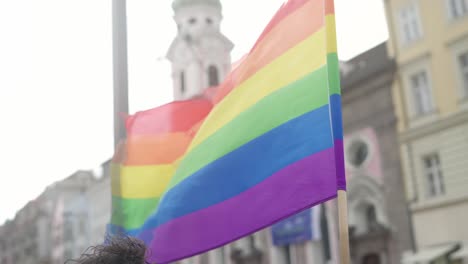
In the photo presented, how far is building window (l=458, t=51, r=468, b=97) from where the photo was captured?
21203mm

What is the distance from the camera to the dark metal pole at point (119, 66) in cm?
619

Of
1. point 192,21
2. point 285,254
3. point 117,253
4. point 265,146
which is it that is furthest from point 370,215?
point 117,253

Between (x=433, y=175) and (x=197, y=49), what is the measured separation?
21.9 metres

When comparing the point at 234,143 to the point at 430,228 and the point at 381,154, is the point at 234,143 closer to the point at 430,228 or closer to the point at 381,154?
the point at 430,228

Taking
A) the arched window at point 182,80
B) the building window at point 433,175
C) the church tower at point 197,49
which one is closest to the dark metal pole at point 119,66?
the building window at point 433,175

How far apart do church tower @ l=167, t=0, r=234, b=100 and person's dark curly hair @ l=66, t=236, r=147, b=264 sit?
126ft

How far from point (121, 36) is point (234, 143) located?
5.56 feet

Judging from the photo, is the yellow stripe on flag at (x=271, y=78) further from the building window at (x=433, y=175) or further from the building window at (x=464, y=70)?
the building window at (x=433, y=175)

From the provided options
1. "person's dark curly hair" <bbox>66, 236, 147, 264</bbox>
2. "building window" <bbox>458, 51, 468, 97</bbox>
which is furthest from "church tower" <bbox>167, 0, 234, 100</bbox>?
"person's dark curly hair" <bbox>66, 236, 147, 264</bbox>

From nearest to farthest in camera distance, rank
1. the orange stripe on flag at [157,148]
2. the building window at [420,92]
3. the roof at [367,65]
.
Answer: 1. the orange stripe on flag at [157,148]
2. the building window at [420,92]
3. the roof at [367,65]

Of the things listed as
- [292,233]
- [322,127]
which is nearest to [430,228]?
[292,233]

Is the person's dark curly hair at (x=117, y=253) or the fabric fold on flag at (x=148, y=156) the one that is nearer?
the person's dark curly hair at (x=117, y=253)

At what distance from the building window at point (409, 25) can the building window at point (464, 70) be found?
1906mm

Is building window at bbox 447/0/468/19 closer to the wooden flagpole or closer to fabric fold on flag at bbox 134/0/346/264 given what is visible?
fabric fold on flag at bbox 134/0/346/264
